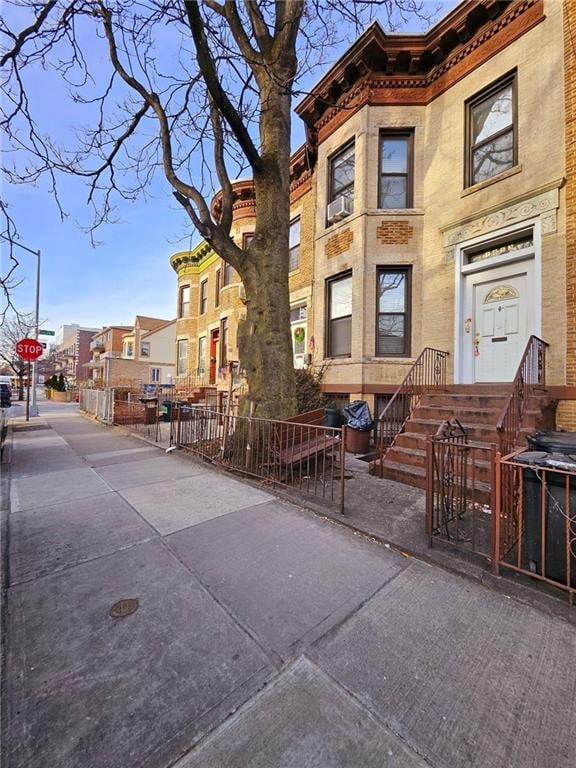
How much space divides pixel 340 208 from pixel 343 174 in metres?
1.17

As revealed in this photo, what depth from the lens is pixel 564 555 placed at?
262cm

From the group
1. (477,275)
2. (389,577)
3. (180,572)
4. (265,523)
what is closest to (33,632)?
(180,572)

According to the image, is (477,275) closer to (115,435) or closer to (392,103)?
(392,103)

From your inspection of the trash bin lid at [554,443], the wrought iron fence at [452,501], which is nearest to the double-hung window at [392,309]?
the wrought iron fence at [452,501]

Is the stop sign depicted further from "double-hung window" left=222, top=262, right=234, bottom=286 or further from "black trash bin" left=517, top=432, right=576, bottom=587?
"black trash bin" left=517, top=432, right=576, bottom=587

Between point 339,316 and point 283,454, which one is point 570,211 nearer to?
point 339,316

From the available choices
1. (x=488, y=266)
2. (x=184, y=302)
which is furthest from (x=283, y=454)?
(x=184, y=302)

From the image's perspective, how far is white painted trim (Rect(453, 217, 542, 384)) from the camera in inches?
251

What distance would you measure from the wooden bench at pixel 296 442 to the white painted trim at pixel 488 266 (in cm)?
375

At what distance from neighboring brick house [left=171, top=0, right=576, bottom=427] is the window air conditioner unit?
0.05 metres

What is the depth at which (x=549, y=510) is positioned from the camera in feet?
8.91

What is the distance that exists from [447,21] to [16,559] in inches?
488

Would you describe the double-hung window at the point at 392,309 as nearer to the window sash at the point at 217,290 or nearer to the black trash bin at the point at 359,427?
the black trash bin at the point at 359,427

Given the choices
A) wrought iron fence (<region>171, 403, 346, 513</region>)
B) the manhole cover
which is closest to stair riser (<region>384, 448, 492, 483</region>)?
wrought iron fence (<region>171, 403, 346, 513</region>)
